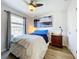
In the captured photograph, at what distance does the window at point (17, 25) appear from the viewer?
457cm

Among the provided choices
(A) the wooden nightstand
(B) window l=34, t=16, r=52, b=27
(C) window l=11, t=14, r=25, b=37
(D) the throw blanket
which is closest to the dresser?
(A) the wooden nightstand

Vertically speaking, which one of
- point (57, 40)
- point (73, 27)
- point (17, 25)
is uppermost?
point (17, 25)

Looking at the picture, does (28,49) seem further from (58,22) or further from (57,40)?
(58,22)

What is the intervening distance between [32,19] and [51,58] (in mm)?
4155

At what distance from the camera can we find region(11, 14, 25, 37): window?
457cm

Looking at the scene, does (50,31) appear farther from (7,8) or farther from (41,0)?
(7,8)

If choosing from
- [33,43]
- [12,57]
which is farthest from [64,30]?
[12,57]

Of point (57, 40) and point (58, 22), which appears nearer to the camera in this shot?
point (57, 40)

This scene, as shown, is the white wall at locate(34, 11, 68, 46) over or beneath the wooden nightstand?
over

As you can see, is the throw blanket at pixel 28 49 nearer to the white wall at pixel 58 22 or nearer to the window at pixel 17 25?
the window at pixel 17 25

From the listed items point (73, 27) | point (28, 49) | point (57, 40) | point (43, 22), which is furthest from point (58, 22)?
point (28, 49)

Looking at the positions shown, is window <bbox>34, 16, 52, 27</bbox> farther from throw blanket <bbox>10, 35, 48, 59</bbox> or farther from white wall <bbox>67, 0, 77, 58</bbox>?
throw blanket <bbox>10, 35, 48, 59</bbox>

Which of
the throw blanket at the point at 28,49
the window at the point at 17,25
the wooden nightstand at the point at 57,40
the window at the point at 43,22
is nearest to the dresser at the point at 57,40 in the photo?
the wooden nightstand at the point at 57,40

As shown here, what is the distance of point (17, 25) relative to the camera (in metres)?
5.12
